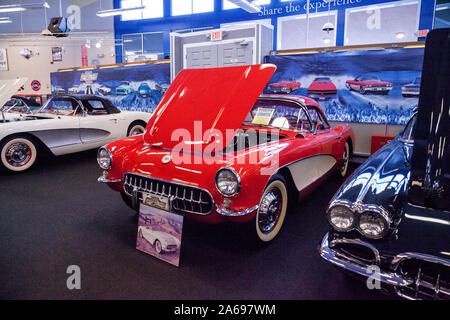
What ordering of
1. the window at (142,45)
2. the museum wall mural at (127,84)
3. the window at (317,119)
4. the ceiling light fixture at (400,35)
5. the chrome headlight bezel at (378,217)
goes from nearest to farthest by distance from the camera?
the chrome headlight bezel at (378,217)
the window at (317,119)
the museum wall mural at (127,84)
the ceiling light fixture at (400,35)
the window at (142,45)

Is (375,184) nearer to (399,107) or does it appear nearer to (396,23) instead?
(399,107)

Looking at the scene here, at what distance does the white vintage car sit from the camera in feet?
6.77

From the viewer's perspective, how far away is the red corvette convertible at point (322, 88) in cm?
560

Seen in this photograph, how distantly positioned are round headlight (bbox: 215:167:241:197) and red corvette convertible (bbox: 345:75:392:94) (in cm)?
428

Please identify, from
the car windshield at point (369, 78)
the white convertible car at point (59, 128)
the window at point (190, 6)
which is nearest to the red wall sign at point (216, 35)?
the white convertible car at point (59, 128)

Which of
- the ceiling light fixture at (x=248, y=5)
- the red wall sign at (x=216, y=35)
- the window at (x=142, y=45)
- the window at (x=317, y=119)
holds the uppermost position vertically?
the ceiling light fixture at (x=248, y=5)

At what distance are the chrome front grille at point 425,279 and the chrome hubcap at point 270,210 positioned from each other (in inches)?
39.8

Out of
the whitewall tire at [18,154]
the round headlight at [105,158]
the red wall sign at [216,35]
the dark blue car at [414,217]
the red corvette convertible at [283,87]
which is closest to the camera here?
the dark blue car at [414,217]

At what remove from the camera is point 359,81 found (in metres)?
5.32

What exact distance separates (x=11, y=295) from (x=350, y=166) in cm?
466

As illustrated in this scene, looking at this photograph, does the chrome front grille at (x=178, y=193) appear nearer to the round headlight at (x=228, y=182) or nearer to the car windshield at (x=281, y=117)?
the round headlight at (x=228, y=182)

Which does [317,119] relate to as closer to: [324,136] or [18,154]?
[324,136]

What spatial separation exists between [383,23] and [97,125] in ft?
37.6

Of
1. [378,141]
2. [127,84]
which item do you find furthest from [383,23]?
[127,84]
